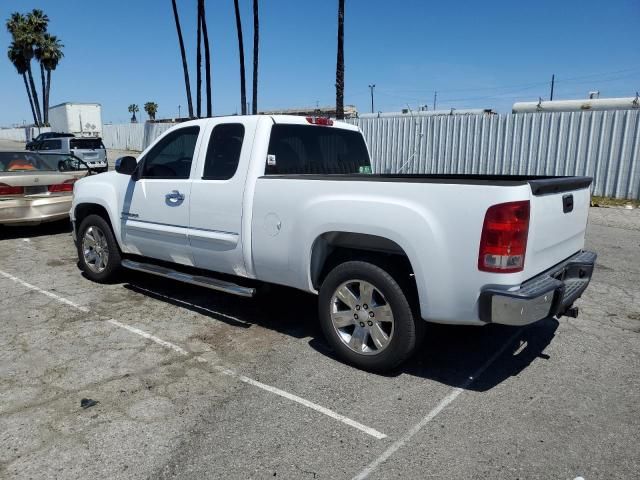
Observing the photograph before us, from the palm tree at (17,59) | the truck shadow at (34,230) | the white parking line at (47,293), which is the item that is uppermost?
the palm tree at (17,59)

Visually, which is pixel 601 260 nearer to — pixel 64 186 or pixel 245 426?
pixel 245 426

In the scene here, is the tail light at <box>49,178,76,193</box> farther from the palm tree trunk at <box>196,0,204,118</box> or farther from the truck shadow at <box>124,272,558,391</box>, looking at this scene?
the palm tree trunk at <box>196,0,204,118</box>

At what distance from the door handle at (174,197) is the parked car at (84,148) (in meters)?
18.6

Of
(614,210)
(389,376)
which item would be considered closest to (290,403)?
(389,376)

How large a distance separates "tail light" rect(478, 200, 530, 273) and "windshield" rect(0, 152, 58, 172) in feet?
29.0

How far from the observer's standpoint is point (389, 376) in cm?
388

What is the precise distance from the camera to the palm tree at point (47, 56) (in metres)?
59.6

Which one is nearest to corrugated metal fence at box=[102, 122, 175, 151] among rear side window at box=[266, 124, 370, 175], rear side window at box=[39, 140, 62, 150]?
rear side window at box=[39, 140, 62, 150]

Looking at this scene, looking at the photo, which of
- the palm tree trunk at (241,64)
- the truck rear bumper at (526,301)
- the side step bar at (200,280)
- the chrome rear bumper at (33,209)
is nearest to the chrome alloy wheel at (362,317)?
the truck rear bumper at (526,301)

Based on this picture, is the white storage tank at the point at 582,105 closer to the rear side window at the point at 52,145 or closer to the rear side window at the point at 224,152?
the rear side window at the point at 224,152

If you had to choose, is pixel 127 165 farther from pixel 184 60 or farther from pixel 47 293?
pixel 184 60

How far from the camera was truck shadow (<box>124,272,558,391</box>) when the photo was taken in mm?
3984

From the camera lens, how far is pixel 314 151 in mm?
5121

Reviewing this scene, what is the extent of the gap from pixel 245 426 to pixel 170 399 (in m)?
0.65
